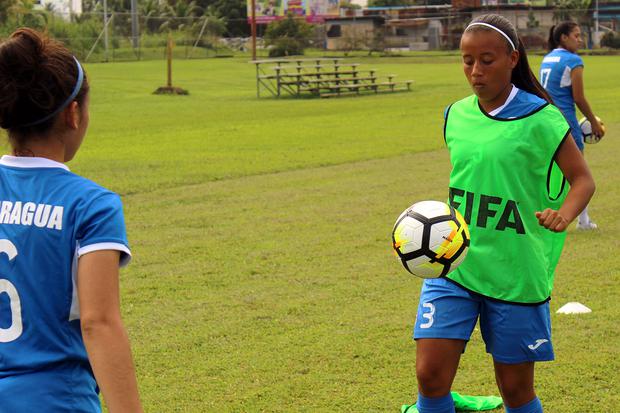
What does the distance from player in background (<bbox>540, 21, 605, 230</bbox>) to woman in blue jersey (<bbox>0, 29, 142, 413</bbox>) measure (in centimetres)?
794

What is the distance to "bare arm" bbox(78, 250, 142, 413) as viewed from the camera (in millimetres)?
2262

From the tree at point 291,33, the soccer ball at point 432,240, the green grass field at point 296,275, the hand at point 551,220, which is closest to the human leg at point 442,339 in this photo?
the soccer ball at point 432,240

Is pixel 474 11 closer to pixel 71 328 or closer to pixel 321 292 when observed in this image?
pixel 321 292

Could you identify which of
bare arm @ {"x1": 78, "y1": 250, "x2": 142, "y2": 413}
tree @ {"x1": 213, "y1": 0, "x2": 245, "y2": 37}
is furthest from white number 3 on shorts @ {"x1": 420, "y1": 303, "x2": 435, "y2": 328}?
tree @ {"x1": 213, "y1": 0, "x2": 245, "y2": 37}

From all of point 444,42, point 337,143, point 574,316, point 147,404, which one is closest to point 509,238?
point 147,404

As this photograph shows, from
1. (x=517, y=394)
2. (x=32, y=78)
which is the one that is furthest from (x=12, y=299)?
(x=517, y=394)

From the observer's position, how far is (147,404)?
17.0 feet

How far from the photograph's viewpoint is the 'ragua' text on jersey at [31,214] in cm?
234

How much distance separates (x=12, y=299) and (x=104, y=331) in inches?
11.3

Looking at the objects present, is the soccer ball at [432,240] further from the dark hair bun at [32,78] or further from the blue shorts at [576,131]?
the blue shorts at [576,131]

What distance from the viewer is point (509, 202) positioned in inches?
160

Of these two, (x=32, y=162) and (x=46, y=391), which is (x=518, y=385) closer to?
(x=46, y=391)

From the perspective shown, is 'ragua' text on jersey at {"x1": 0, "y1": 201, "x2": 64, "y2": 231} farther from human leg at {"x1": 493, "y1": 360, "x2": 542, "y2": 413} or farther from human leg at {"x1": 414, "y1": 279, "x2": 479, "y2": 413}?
human leg at {"x1": 493, "y1": 360, "x2": 542, "y2": 413}

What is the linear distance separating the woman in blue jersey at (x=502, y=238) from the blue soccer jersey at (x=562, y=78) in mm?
5839
